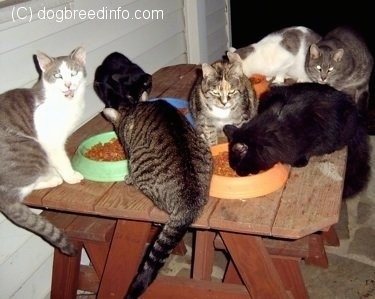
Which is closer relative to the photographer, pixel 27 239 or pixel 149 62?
pixel 27 239

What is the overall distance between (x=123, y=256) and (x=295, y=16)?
14.1ft

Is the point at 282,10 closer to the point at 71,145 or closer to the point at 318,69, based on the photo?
the point at 318,69

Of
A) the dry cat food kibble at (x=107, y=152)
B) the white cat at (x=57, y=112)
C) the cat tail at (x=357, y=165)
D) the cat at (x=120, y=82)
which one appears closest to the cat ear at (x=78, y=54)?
the white cat at (x=57, y=112)

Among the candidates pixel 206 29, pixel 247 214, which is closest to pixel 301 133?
pixel 247 214

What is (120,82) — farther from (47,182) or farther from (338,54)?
(338,54)

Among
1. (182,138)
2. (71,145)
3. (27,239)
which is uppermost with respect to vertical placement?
(182,138)

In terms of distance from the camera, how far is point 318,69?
8.61 feet

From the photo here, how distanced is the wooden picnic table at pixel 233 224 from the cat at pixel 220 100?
1.36 feet

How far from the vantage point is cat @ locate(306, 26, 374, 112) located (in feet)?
8.49

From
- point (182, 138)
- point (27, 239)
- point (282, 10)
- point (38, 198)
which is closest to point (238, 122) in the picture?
point (182, 138)

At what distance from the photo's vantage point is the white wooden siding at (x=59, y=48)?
191 cm

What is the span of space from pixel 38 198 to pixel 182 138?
0.63 meters

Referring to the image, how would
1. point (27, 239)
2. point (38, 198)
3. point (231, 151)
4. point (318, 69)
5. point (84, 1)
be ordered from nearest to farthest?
point (38, 198)
point (231, 151)
point (27, 239)
point (84, 1)
point (318, 69)

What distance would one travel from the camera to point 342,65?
8.62 ft
